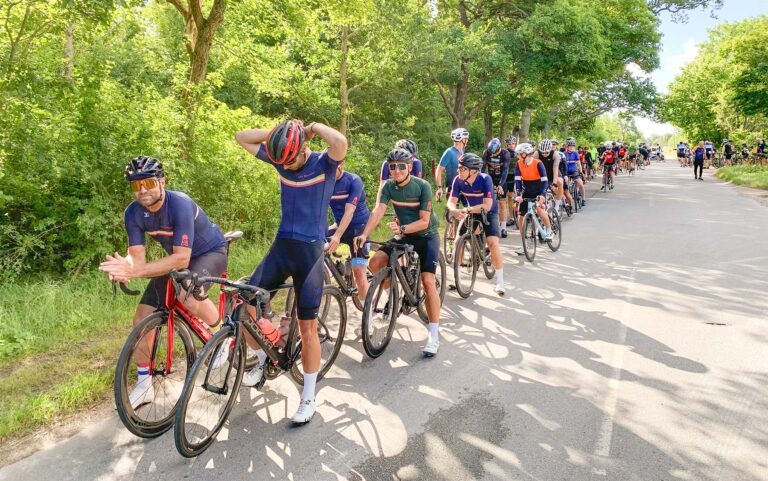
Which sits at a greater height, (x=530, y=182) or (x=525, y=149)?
(x=525, y=149)

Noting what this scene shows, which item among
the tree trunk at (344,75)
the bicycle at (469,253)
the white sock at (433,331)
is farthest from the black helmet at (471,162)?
the tree trunk at (344,75)

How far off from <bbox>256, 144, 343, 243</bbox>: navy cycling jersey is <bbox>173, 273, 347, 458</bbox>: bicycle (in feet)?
1.70

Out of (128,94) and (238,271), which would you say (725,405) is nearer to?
(238,271)

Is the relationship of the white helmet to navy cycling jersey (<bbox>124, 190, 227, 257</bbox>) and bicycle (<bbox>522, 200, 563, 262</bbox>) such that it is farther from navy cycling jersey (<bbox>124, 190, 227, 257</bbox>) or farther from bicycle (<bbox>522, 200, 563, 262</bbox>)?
navy cycling jersey (<bbox>124, 190, 227, 257</bbox>)

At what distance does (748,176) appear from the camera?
2577 cm

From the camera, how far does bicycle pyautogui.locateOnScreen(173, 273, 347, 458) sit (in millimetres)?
3559

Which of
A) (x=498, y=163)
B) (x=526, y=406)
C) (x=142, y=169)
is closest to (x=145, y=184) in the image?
(x=142, y=169)

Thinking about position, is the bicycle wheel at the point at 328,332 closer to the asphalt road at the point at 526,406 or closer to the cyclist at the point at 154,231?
the asphalt road at the point at 526,406

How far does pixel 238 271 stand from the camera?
8.32 m

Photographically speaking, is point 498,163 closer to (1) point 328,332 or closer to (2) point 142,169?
(1) point 328,332

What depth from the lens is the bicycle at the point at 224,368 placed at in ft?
11.7

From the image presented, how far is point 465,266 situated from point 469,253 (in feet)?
0.68

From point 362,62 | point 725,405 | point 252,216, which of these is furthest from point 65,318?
point 362,62

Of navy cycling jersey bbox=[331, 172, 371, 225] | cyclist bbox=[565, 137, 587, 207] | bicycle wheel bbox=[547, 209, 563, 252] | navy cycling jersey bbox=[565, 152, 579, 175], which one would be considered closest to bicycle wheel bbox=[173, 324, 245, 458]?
navy cycling jersey bbox=[331, 172, 371, 225]
